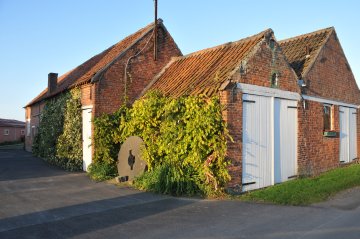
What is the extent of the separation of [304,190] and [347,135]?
26.7ft

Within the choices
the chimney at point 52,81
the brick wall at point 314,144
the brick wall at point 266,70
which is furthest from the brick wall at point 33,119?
the brick wall at point 314,144

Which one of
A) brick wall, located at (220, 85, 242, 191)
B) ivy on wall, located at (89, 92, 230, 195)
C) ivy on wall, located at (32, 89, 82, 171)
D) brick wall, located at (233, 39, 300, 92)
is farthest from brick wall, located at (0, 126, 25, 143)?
brick wall, located at (220, 85, 242, 191)

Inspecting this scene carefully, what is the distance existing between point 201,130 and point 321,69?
8257 millimetres

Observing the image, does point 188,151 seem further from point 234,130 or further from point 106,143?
point 106,143

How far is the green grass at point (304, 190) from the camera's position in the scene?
926cm

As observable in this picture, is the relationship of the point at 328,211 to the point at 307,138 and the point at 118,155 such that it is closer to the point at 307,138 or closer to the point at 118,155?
the point at 307,138

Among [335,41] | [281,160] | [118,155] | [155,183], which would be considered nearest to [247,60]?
[281,160]

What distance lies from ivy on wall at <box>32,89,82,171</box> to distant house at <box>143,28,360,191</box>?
380 cm

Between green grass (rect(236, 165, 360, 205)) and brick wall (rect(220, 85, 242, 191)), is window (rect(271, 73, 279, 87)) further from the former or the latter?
green grass (rect(236, 165, 360, 205))

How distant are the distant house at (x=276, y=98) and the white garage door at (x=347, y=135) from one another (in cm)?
5

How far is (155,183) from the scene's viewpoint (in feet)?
33.8

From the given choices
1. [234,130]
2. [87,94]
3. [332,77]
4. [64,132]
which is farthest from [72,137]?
[332,77]

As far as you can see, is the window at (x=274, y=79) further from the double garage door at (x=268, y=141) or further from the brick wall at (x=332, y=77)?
the brick wall at (x=332, y=77)

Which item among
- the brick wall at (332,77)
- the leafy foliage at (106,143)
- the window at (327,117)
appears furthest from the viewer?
the window at (327,117)
